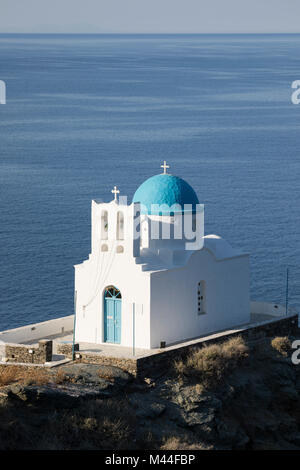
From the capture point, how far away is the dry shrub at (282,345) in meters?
40.2

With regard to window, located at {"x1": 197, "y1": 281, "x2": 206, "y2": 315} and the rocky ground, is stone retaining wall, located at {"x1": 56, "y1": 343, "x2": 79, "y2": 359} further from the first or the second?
window, located at {"x1": 197, "y1": 281, "x2": 206, "y2": 315}

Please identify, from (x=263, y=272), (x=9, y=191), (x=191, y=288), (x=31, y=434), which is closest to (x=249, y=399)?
(x=191, y=288)

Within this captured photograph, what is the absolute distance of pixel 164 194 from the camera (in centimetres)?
3978

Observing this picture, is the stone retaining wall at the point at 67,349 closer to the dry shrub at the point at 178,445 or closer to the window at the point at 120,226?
the window at the point at 120,226

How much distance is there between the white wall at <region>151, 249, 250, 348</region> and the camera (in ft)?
123

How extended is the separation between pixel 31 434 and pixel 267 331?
14029 mm

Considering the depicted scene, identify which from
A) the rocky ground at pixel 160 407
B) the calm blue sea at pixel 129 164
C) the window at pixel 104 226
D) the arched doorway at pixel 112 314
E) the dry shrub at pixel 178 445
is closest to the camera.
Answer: the rocky ground at pixel 160 407

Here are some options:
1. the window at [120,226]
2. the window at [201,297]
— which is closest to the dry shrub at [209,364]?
the window at [201,297]

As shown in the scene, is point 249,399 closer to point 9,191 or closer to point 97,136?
point 9,191

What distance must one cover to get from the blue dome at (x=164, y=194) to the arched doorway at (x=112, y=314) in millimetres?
3825

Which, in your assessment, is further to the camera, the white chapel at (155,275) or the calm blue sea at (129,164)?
the calm blue sea at (129,164)

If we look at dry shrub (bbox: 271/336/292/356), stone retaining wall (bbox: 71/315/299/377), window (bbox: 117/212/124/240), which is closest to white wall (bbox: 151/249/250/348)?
stone retaining wall (bbox: 71/315/299/377)

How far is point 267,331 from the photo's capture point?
1634 inches

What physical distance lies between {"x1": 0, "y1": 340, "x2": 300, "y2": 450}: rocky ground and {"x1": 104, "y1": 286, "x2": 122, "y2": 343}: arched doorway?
2.70m
